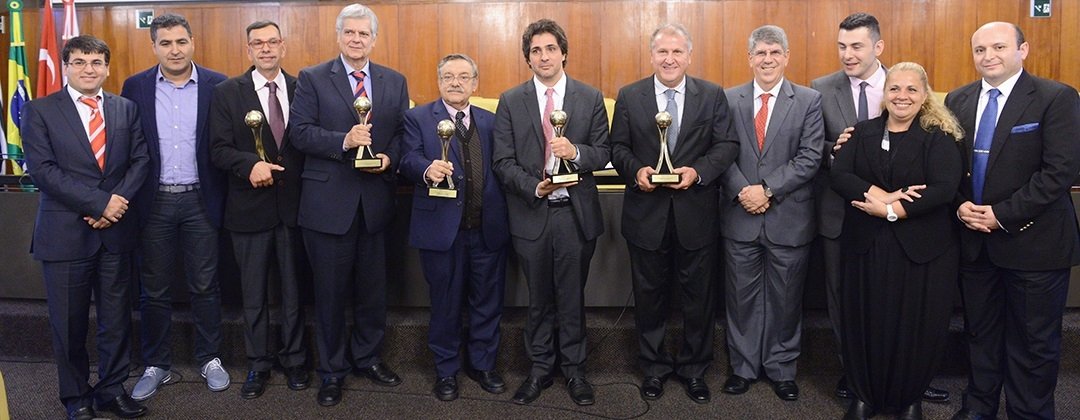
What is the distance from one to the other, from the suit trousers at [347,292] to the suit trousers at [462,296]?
0.23 m

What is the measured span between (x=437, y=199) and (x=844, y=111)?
1.73m

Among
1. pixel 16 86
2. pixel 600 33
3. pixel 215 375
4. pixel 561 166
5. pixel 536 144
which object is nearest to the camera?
pixel 561 166

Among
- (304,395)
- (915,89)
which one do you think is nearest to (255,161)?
(304,395)

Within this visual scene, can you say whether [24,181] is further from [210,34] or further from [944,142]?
[944,142]

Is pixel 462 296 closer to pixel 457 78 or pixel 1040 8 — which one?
pixel 457 78

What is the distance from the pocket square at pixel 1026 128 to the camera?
114 inches

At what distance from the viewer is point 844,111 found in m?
3.43

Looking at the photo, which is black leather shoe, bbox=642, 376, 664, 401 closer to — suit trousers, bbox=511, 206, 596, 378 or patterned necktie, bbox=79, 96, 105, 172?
suit trousers, bbox=511, 206, 596, 378

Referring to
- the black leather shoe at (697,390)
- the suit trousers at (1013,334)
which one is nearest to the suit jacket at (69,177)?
the black leather shoe at (697,390)

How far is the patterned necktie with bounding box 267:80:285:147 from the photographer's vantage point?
3488mm

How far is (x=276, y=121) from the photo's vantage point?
11.5ft

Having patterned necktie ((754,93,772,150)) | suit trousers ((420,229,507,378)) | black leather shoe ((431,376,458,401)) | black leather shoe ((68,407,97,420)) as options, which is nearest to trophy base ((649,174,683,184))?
patterned necktie ((754,93,772,150))

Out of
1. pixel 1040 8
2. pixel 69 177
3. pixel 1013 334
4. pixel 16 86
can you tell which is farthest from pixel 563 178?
pixel 1040 8

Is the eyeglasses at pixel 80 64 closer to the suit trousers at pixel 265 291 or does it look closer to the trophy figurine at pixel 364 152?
the suit trousers at pixel 265 291
